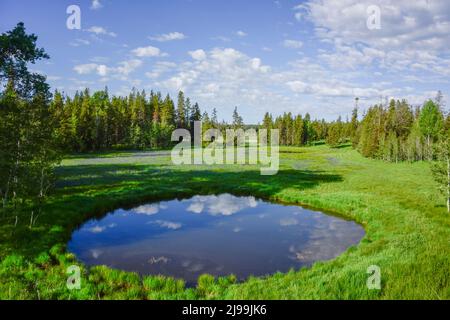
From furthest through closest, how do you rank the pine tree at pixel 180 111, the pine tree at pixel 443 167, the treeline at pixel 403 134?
the pine tree at pixel 180 111
the treeline at pixel 403 134
the pine tree at pixel 443 167

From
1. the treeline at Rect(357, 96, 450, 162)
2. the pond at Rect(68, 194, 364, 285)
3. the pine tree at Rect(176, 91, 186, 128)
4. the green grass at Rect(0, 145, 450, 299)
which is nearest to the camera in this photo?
the green grass at Rect(0, 145, 450, 299)

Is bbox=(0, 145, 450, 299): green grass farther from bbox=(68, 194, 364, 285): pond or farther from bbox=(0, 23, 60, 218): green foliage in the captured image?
bbox=(0, 23, 60, 218): green foliage

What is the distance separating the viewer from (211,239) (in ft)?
62.8

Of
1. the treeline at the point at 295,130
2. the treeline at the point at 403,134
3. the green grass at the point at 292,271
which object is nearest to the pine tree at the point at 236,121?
the treeline at the point at 295,130

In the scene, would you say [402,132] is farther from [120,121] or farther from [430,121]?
[120,121]

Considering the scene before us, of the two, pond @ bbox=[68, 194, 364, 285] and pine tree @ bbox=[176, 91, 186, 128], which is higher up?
pine tree @ bbox=[176, 91, 186, 128]

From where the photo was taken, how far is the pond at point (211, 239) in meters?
15.0

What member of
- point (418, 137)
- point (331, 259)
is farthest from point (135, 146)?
point (331, 259)


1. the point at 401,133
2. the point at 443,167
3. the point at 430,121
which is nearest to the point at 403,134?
the point at 401,133

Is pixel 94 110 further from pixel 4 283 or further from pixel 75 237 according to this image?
pixel 4 283

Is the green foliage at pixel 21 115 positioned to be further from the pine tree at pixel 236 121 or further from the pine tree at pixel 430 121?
the pine tree at pixel 236 121

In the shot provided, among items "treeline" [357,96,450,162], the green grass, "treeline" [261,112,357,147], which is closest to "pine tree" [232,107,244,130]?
"treeline" [261,112,357,147]

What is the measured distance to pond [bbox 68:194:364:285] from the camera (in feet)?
49.1
